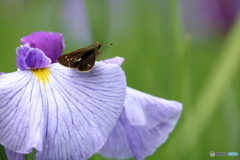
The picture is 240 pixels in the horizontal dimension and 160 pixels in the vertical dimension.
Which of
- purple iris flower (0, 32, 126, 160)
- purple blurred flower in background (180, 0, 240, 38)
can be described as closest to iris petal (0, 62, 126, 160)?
purple iris flower (0, 32, 126, 160)

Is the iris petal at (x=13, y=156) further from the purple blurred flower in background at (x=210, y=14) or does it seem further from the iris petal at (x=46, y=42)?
the purple blurred flower in background at (x=210, y=14)

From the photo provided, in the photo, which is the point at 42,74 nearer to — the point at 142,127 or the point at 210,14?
the point at 142,127

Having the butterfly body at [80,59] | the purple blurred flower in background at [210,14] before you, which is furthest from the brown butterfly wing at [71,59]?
the purple blurred flower in background at [210,14]

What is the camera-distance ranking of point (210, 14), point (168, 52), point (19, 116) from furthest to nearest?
point (210, 14), point (168, 52), point (19, 116)

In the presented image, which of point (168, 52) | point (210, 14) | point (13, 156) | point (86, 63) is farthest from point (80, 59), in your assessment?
point (210, 14)

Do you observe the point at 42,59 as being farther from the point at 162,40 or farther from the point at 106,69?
the point at 162,40

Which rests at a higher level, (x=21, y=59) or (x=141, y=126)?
(x=21, y=59)

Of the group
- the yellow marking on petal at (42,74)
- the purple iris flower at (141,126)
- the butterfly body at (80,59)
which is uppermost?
the butterfly body at (80,59)
